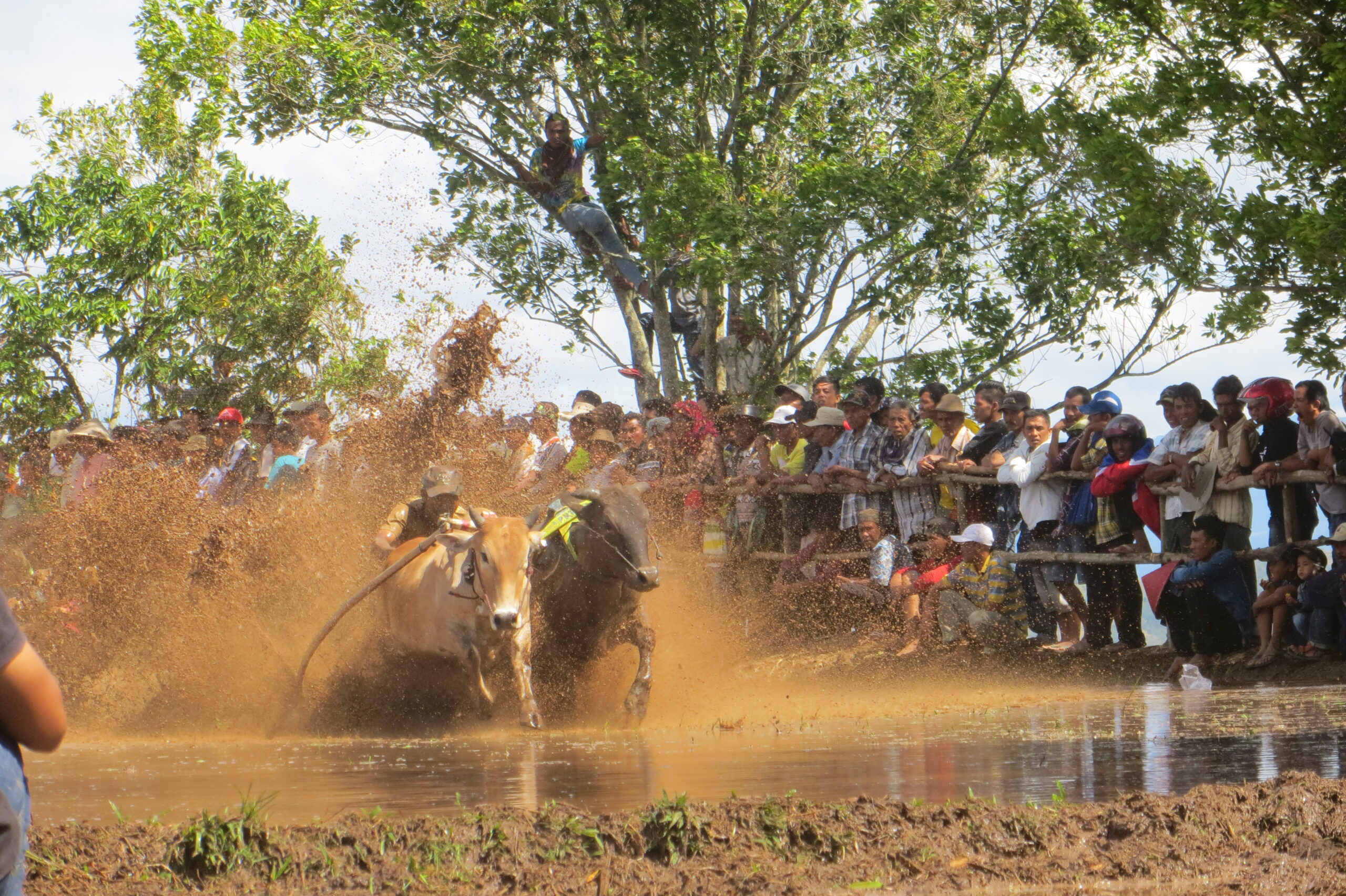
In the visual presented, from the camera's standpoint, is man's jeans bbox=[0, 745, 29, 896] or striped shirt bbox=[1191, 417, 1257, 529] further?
striped shirt bbox=[1191, 417, 1257, 529]

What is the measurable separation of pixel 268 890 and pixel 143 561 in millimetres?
9499

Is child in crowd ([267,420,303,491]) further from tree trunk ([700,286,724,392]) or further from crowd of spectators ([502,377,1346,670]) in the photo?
tree trunk ([700,286,724,392])

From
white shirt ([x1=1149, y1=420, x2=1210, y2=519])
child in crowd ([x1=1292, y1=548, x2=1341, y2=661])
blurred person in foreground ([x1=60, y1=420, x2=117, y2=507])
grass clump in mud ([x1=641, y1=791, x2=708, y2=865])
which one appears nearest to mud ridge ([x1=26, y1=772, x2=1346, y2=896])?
grass clump in mud ([x1=641, y1=791, x2=708, y2=865])

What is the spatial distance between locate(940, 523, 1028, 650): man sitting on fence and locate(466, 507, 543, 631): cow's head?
12.4ft

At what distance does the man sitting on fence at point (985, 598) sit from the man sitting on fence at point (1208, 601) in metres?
1.25

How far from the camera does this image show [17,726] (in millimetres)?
3018

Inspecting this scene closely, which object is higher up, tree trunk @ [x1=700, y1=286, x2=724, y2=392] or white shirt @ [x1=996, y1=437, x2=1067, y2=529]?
tree trunk @ [x1=700, y1=286, x2=724, y2=392]

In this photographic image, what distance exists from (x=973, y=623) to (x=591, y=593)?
10.6 feet

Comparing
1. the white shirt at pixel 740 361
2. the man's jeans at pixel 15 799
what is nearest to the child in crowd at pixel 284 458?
the white shirt at pixel 740 361

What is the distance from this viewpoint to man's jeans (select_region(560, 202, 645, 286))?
21.0 metres

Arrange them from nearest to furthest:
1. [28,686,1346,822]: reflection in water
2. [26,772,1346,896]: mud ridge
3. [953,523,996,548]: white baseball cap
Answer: [26,772,1346,896]: mud ridge < [28,686,1346,822]: reflection in water < [953,523,996,548]: white baseball cap

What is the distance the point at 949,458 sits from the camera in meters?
13.0

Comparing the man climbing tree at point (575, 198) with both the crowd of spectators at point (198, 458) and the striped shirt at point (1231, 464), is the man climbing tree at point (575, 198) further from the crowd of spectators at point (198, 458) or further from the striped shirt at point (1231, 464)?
the striped shirt at point (1231, 464)

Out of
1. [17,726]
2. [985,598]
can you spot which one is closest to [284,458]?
[985,598]
